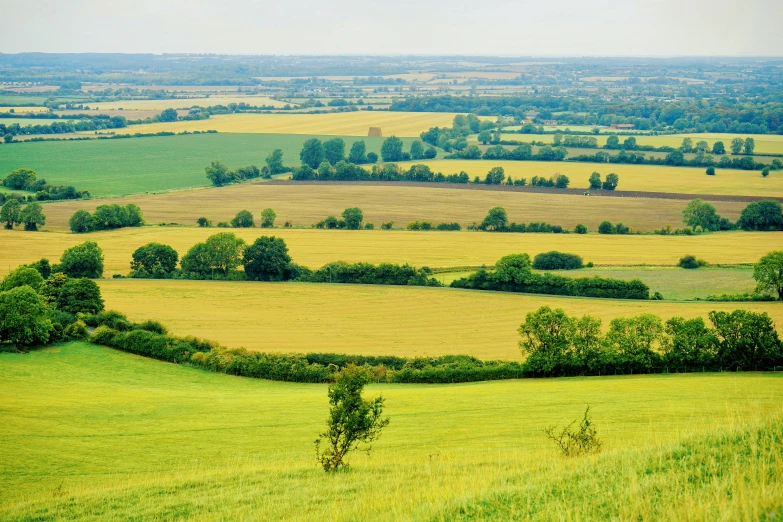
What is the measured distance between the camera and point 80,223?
74.0 metres

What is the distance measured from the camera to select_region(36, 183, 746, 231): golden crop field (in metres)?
→ 79.9

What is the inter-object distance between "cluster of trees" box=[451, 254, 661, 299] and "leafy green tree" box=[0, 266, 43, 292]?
26.2m

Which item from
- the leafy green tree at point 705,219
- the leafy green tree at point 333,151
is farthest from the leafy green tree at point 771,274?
the leafy green tree at point 333,151

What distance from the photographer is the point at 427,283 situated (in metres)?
55.2

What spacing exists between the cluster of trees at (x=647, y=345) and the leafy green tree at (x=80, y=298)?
25526 millimetres

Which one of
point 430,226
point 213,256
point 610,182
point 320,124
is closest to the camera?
point 213,256

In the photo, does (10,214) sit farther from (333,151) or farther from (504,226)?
(333,151)

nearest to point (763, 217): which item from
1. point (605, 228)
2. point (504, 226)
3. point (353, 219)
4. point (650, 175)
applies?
point (605, 228)

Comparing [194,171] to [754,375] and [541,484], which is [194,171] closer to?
[754,375]

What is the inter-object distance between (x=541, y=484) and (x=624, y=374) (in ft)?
81.2

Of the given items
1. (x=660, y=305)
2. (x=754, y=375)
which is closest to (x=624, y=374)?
(x=754, y=375)

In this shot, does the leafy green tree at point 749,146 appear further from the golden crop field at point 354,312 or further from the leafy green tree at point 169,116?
the leafy green tree at point 169,116

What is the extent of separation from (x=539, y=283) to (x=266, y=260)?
18929 mm

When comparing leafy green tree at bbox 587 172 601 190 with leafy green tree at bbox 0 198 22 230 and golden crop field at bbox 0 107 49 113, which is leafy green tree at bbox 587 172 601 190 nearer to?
leafy green tree at bbox 0 198 22 230
